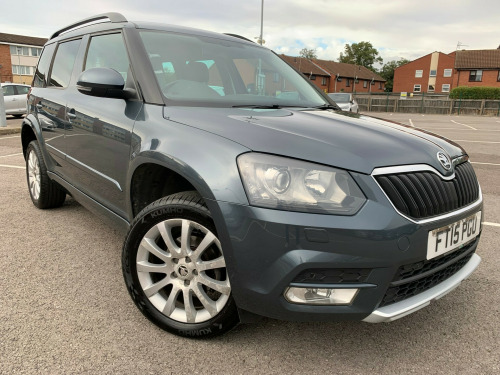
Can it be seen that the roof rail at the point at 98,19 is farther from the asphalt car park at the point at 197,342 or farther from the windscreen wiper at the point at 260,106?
the asphalt car park at the point at 197,342

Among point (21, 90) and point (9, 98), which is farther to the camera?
point (21, 90)

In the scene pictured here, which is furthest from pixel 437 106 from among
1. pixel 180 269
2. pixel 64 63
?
pixel 180 269

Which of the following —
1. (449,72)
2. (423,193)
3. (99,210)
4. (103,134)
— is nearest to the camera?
(423,193)

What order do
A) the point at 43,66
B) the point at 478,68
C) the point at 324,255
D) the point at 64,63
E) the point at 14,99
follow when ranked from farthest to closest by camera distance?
the point at 478,68 → the point at 14,99 → the point at 43,66 → the point at 64,63 → the point at 324,255

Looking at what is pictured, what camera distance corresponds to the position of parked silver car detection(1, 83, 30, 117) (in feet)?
51.6

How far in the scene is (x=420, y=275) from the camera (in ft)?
6.19

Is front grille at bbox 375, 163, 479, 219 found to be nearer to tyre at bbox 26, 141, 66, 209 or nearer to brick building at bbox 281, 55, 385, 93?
tyre at bbox 26, 141, 66, 209

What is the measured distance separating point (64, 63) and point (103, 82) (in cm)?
172

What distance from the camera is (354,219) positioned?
5.57 ft

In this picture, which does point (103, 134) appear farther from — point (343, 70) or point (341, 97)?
point (343, 70)

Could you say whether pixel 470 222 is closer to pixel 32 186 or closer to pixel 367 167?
pixel 367 167

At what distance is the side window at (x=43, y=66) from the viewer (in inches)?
166

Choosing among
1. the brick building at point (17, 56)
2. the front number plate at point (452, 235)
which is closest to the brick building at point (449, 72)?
the brick building at point (17, 56)

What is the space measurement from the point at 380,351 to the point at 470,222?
32.0 inches
